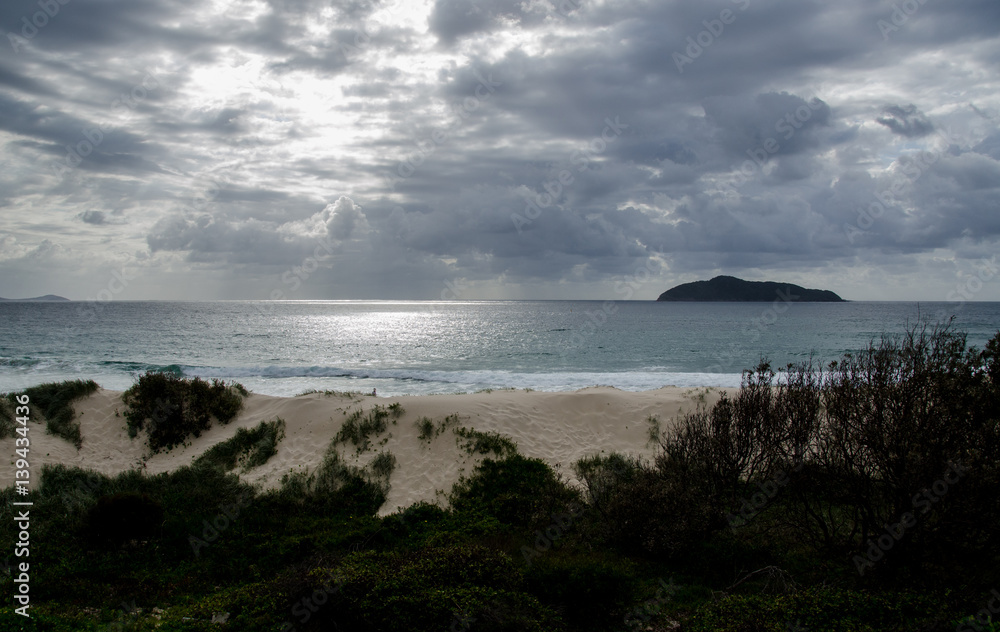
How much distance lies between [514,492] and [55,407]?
1602cm

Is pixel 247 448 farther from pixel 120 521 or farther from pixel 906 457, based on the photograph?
pixel 906 457

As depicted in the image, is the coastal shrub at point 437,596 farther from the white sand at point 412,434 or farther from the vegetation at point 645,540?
the white sand at point 412,434

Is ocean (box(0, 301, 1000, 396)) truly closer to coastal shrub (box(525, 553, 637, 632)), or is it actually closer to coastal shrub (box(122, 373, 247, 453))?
coastal shrub (box(122, 373, 247, 453))

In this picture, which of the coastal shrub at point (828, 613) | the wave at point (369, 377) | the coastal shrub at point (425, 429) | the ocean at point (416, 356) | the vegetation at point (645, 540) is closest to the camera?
the coastal shrub at point (828, 613)

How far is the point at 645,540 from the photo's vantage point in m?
10.4

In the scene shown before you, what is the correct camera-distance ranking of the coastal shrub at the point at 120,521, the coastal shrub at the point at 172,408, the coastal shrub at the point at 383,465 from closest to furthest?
the coastal shrub at the point at 120,521 → the coastal shrub at the point at 383,465 → the coastal shrub at the point at 172,408

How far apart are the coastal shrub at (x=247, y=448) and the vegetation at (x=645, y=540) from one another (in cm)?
217

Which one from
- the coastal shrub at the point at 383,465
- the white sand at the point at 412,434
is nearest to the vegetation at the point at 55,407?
the white sand at the point at 412,434

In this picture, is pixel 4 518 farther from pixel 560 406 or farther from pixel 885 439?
pixel 885 439

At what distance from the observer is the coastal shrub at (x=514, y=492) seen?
12499 mm

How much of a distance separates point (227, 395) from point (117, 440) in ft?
11.1

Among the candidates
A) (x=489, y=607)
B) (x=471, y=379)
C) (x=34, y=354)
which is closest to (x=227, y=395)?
(x=489, y=607)

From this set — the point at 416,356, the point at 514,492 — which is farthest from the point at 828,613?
the point at 416,356

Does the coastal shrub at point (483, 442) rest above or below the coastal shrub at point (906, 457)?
below
